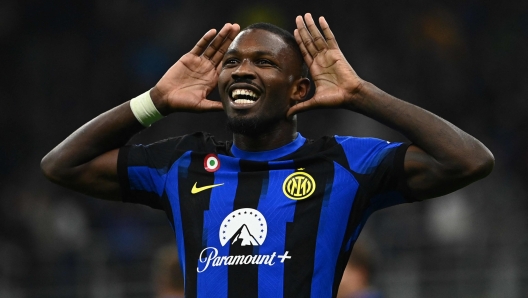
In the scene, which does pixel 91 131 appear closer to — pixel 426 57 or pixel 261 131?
pixel 261 131

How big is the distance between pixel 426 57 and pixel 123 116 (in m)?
9.31

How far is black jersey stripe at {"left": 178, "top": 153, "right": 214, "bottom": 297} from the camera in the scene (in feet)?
13.3

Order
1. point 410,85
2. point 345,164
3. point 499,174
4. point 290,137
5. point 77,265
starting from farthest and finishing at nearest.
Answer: point 410,85 < point 499,174 < point 77,265 < point 290,137 < point 345,164

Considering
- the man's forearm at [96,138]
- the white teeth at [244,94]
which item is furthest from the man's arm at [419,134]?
the man's forearm at [96,138]

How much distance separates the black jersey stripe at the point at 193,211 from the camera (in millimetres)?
4043

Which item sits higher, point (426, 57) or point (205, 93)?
point (426, 57)

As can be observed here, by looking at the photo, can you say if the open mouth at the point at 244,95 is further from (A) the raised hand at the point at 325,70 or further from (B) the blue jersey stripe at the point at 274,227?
(B) the blue jersey stripe at the point at 274,227

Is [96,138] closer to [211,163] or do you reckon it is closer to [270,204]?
[211,163]

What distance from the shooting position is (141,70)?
13086mm

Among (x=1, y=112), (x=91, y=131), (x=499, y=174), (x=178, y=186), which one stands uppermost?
(x=1, y=112)

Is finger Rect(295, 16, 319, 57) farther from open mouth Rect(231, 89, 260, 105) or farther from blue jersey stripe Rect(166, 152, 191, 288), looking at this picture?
blue jersey stripe Rect(166, 152, 191, 288)

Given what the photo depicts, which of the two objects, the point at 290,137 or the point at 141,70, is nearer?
the point at 290,137

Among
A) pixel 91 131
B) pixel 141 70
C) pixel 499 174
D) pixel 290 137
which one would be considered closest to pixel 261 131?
pixel 290 137

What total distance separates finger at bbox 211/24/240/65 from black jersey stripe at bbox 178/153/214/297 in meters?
0.53
